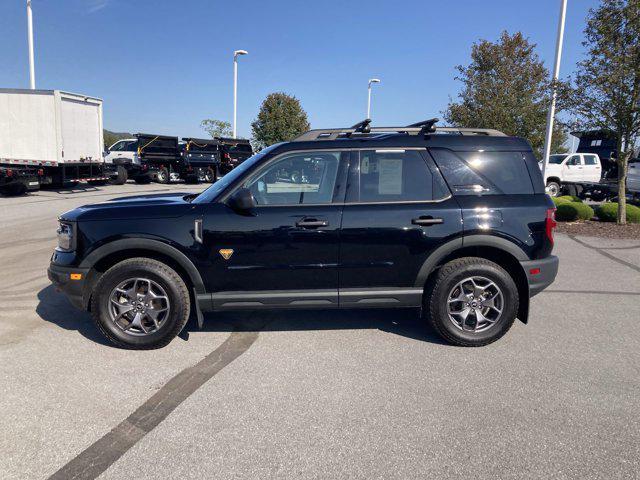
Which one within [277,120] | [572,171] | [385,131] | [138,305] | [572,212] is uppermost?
[277,120]

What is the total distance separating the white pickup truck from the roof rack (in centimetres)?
1706

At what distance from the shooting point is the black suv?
3.87 metres

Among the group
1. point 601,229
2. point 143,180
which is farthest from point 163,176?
point 601,229

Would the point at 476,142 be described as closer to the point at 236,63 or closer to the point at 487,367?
the point at 487,367

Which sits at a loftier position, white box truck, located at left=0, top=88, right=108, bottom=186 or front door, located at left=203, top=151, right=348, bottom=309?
white box truck, located at left=0, top=88, right=108, bottom=186

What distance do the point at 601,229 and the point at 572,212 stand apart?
3.81 feet

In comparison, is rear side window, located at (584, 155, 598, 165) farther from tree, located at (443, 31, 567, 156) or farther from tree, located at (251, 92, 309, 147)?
tree, located at (251, 92, 309, 147)

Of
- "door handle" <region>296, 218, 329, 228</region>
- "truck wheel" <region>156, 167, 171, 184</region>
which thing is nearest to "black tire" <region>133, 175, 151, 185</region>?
"truck wheel" <region>156, 167, 171, 184</region>

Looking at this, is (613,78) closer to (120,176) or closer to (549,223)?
(549,223)

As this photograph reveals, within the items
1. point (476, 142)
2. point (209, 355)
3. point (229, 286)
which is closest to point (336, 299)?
point (229, 286)

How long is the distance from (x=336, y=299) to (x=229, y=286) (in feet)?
3.07

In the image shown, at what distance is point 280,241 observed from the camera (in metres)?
3.86

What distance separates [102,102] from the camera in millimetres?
17328

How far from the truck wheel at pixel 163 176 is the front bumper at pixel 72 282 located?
20.2 metres
